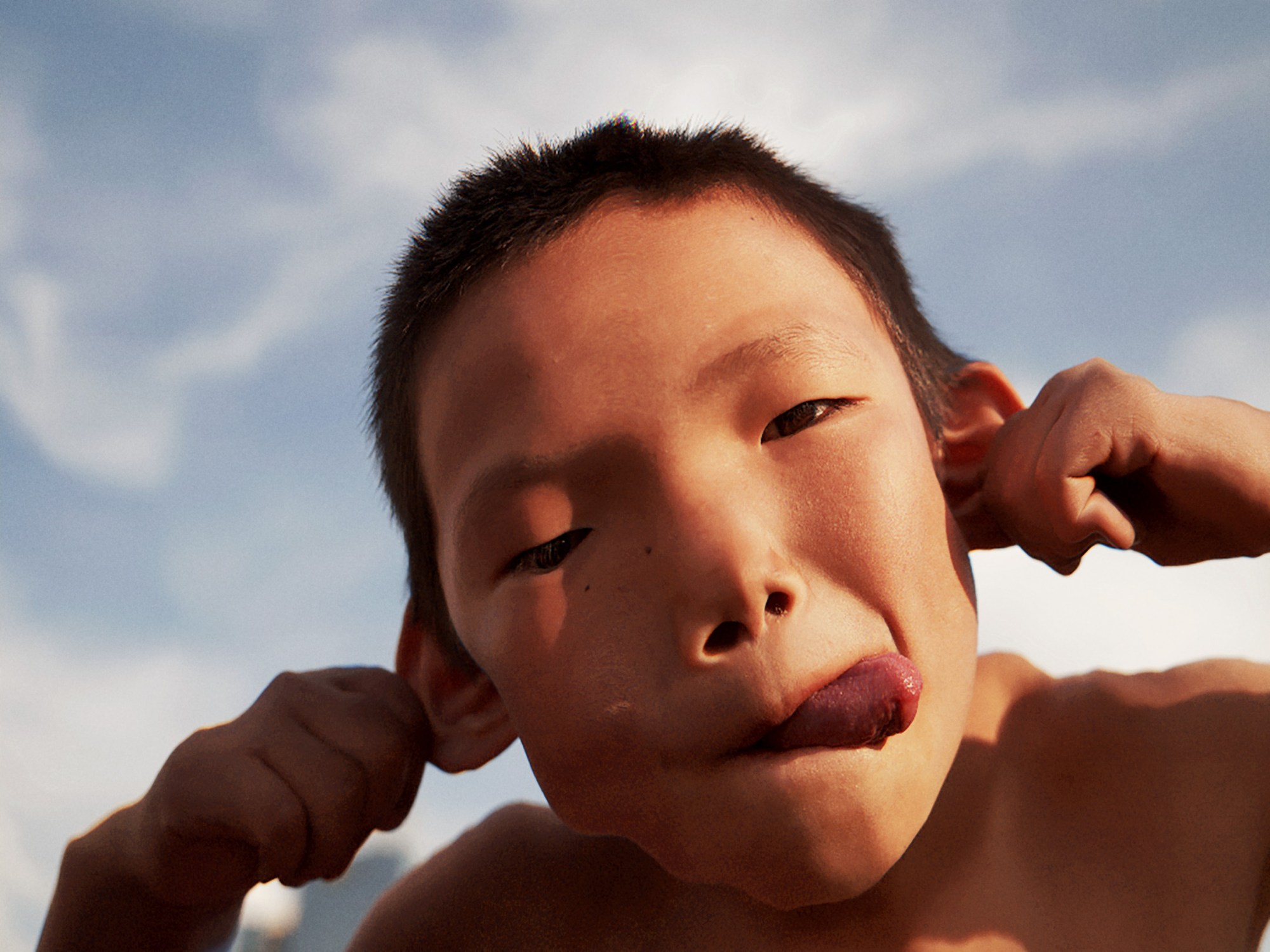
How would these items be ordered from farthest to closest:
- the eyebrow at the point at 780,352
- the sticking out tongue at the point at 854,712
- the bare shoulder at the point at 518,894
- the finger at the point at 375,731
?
the bare shoulder at the point at 518,894 → the finger at the point at 375,731 → the eyebrow at the point at 780,352 → the sticking out tongue at the point at 854,712

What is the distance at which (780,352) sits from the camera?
1.04m

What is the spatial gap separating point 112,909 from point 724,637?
37.8 inches

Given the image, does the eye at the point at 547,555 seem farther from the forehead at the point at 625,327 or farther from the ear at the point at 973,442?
the ear at the point at 973,442

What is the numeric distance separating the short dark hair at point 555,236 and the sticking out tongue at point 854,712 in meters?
0.47

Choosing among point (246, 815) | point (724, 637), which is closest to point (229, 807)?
point (246, 815)

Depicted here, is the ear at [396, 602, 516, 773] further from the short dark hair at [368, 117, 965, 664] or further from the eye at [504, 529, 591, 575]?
the eye at [504, 529, 591, 575]

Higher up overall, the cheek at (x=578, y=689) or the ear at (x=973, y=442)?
the ear at (x=973, y=442)

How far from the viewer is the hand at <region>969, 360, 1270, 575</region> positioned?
1.11 metres

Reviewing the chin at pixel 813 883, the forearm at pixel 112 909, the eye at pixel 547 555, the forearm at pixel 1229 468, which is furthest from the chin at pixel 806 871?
the forearm at pixel 112 909

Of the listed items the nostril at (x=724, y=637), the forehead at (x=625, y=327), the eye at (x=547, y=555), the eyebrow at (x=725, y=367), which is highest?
the forehead at (x=625, y=327)

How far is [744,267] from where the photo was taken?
3.62ft

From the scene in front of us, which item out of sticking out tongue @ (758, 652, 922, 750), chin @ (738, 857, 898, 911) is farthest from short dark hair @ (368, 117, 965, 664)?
chin @ (738, 857, 898, 911)

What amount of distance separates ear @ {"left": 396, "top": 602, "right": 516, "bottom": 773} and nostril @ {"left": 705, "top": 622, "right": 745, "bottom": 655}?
0.48 metres

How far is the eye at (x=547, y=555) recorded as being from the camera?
3.53ft
